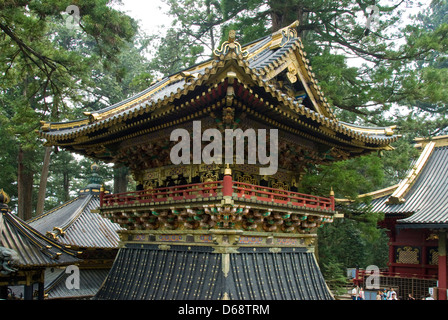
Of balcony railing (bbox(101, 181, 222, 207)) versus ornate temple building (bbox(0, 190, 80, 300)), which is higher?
balcony railing (bbox(101, 181, 222, 207))

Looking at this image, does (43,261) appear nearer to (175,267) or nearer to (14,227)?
(14,227)

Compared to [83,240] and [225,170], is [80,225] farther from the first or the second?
[225,170]

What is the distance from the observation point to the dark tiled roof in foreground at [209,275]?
9.16m

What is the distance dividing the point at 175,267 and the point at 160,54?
21639mm

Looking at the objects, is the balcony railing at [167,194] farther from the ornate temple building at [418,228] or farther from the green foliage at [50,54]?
the ornate temple building at [418,228]

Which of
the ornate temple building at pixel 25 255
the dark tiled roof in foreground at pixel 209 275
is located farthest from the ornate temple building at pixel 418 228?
the ornate temple building at pixel 25 255

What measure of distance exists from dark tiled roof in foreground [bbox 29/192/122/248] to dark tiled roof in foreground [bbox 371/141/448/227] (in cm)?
1252

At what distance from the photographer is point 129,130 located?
1109cm

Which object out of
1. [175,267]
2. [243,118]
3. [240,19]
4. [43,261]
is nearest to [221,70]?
[243,118]

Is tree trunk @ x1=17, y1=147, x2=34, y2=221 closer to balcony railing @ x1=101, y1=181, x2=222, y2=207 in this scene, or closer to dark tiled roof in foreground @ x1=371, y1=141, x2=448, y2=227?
balcony railing @ x1=101, y1=181, x2=222, y2=207

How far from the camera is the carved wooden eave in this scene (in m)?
7.91

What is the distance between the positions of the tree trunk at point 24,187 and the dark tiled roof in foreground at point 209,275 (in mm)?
15933

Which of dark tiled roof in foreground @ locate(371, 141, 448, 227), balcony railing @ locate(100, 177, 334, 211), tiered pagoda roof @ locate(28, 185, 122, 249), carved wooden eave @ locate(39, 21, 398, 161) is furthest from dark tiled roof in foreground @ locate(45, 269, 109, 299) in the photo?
dark tiled roof in foreground @ locate(371, 141, 448, 227)

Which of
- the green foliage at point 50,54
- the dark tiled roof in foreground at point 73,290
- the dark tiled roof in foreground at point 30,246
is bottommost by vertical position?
the dark tiled roof in foreground at point 73,290
